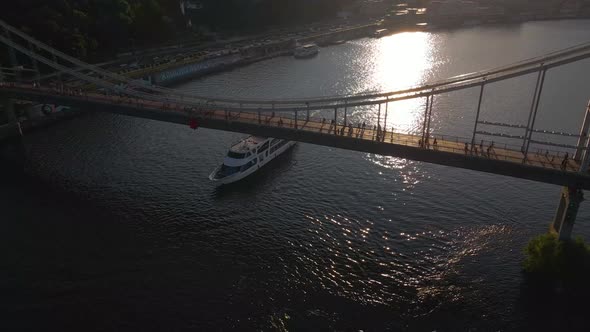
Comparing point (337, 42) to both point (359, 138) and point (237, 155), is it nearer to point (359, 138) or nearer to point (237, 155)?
point (237, 155)

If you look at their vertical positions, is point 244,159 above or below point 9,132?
above

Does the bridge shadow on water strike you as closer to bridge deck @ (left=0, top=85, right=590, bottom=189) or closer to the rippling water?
the rippling water

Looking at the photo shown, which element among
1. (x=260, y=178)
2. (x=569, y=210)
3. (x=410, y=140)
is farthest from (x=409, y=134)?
(x=260, y=178)

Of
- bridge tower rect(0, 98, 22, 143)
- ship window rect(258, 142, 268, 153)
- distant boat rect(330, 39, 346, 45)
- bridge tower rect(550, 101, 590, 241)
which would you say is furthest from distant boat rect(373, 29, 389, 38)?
bridge tower rect(550, 101, 590, 241)

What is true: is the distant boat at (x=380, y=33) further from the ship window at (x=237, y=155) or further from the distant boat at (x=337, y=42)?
the ship window at (x=237, y=155)

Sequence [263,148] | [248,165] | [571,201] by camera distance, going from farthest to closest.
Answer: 1. [263,148]
2. [248,165]
3. [571,201]

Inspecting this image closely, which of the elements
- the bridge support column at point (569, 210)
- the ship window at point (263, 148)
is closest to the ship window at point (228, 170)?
the ship window at point (263, 148)
